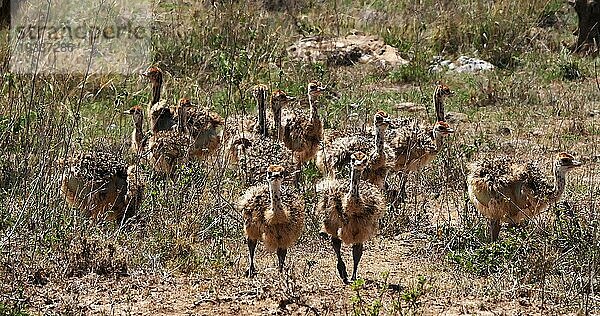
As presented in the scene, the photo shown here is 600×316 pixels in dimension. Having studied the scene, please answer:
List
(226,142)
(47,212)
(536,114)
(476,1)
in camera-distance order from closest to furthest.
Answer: (47,212) → (226,142) → (536,114) → (476,1)

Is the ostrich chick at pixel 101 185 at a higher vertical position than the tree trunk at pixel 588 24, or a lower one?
lower

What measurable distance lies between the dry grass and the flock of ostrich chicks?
217mm

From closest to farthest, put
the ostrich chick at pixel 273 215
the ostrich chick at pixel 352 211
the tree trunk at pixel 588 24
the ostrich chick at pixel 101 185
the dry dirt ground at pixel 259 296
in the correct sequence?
the dry dirt ground at pixel 259 296, the ostrich chick at pixel 273 215, the ostrich chick at pixel 352 211, the ostrich chick at pixel 101 185, the tree trunk at pixel 588 24

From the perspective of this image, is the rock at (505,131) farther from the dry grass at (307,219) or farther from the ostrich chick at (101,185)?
the ostrich chick at (101,185)

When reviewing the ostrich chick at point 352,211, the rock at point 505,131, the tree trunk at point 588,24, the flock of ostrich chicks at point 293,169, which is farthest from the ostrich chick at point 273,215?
the tree trunk at point 588,24

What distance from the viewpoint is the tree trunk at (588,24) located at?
589 inches

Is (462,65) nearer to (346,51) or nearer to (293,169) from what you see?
(346,51)

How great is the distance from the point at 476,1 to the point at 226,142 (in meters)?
8.77

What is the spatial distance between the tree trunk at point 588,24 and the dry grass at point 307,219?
735mm

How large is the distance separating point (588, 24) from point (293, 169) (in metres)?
8.60

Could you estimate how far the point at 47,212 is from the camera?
666 cm

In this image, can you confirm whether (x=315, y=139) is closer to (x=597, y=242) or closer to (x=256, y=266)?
(x=256, y=266)

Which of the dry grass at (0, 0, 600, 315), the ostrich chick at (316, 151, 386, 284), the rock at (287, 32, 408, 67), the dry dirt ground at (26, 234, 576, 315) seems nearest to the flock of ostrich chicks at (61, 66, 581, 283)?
the ostrich chick at (316, 151, 386, 284)

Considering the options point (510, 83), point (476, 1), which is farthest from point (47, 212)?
point (476, 1)
